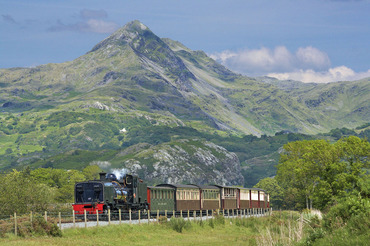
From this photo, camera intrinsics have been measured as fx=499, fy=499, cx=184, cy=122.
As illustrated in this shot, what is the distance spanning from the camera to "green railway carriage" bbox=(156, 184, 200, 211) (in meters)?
73.4

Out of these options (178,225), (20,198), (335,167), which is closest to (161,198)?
(178,225)

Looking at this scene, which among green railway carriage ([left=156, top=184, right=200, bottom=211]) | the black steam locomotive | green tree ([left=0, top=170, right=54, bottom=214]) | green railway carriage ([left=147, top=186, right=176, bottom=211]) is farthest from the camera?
green railway carriage ([left=156, top=184, right=200, bottom=211])

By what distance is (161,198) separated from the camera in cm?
6969

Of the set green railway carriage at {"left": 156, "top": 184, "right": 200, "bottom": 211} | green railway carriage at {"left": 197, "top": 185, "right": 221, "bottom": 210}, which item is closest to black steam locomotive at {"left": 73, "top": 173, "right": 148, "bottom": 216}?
green railway carriage at {"left": 156, "top": 184, "right": 200, "bottom": 211}

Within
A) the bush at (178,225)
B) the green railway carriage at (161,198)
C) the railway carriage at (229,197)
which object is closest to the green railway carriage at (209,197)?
the railway carriage at (229,197)

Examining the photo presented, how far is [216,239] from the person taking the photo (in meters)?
51.7

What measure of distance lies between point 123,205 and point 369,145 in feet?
146

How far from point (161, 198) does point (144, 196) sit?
17.4 feet

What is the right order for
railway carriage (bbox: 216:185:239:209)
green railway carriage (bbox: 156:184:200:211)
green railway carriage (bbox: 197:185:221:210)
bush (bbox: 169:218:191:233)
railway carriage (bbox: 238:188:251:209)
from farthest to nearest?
railway carriage (bbox: 238:188:251:209) < railway carriage (bbox: 216:185:239:209) < green railway carriage (bbox: 197:185:221:210) < green railway carriage (bbox: 156:184:200:211) < bush (bbox: 169:218:191:233)

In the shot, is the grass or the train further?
the train

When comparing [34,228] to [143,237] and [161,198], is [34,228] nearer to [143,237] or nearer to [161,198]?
[143,237]

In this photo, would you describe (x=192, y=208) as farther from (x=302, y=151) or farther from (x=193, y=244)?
(x=302, y=151)

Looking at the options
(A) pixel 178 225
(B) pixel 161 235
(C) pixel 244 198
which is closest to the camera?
(B) pixel 161 235

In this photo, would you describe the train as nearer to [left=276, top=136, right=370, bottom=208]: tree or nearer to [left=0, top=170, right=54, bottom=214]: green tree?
[left=0, top=170, right=54, bottom=214]: green tree
